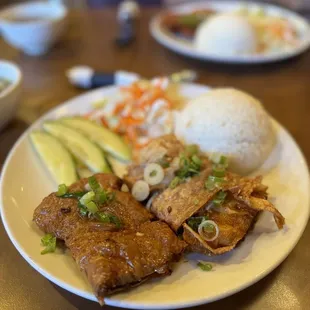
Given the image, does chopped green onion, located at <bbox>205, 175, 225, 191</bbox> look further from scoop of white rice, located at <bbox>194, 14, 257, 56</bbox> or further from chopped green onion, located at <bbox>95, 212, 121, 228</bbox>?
scoop of white rice, located at <bbox>194, 14, 257, 56</bbox>

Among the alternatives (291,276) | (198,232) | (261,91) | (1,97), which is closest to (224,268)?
(198,232)

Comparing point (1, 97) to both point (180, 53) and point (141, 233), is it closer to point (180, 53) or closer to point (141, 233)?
point (141, 233)

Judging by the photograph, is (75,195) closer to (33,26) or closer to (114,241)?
(114,241)

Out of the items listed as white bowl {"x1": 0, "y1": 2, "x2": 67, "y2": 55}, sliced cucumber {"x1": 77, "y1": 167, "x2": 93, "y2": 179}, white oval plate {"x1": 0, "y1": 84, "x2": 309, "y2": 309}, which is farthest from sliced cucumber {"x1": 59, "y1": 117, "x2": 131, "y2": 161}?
white bowl {"x1": 0, "y1": 2, "x2": 67, "y2": 55}

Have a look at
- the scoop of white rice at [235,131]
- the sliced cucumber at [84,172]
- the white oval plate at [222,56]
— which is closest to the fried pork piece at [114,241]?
the sliced cucumber at [84,172]

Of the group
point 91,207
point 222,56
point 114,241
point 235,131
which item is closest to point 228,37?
point 222,56

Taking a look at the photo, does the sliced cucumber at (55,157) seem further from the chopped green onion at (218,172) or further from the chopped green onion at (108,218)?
the chopped green onion at (218,172)
